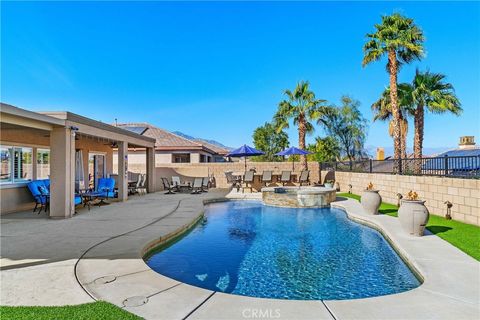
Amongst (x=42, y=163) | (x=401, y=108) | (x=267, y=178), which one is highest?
(x=401, y=108)

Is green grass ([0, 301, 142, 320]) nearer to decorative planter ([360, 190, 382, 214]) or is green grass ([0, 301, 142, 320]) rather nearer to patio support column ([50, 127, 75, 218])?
patio support column ([50, 127, 75, 218])

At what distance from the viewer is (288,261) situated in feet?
20.2

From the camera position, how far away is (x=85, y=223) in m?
9.06

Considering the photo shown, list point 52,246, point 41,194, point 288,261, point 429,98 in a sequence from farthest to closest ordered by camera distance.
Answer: point 429,98, point 41,194, point 52,246, point 288,261

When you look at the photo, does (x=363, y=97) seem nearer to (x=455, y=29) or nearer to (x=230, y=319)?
(x=455, y=29)

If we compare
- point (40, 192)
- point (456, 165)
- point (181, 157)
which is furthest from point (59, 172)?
point (181, 157)

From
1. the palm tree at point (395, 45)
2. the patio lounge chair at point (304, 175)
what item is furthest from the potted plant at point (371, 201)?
the patio lounge chair at point (304, 175)

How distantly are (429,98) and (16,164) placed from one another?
23151mm

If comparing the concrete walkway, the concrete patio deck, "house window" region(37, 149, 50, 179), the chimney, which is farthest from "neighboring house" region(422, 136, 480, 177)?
the chimney

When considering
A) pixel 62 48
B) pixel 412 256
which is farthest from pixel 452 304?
pixel 62 48

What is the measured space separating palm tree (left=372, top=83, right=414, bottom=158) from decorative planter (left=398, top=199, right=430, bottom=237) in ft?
42.0

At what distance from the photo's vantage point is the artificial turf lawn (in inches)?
239

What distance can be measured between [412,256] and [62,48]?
21965 mm

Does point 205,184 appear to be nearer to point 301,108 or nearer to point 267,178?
point 267,178
